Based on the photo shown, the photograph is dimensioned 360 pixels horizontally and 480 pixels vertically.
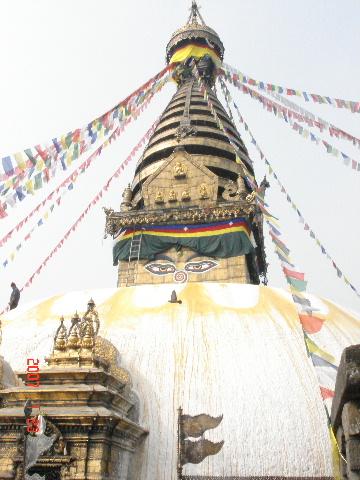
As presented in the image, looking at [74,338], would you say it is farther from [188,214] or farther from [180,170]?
[180,170]

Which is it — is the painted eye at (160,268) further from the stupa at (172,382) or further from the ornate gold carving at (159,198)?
the stupa at (172,382)

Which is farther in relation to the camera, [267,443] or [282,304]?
[282,304]

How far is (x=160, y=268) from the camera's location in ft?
52.5

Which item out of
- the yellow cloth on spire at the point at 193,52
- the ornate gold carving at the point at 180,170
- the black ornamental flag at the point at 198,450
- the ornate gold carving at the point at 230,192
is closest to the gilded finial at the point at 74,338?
the black ornamental flag at the point at 198,450

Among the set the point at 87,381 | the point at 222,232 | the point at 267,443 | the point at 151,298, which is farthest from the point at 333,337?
the point at 222,232

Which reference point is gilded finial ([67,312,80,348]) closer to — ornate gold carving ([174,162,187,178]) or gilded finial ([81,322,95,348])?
gilded finial ([81,322,95,348])

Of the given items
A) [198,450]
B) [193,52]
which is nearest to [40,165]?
[198,450]

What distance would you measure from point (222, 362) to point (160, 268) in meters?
8.35

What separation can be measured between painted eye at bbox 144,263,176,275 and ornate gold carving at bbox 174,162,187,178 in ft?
12.1

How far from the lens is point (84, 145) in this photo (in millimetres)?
13133

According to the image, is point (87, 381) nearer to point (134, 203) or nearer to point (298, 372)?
point (298, 372)

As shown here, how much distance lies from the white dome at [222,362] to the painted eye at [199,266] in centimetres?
557

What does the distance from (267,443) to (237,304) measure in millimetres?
2973

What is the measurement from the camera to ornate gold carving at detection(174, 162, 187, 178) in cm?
1767
